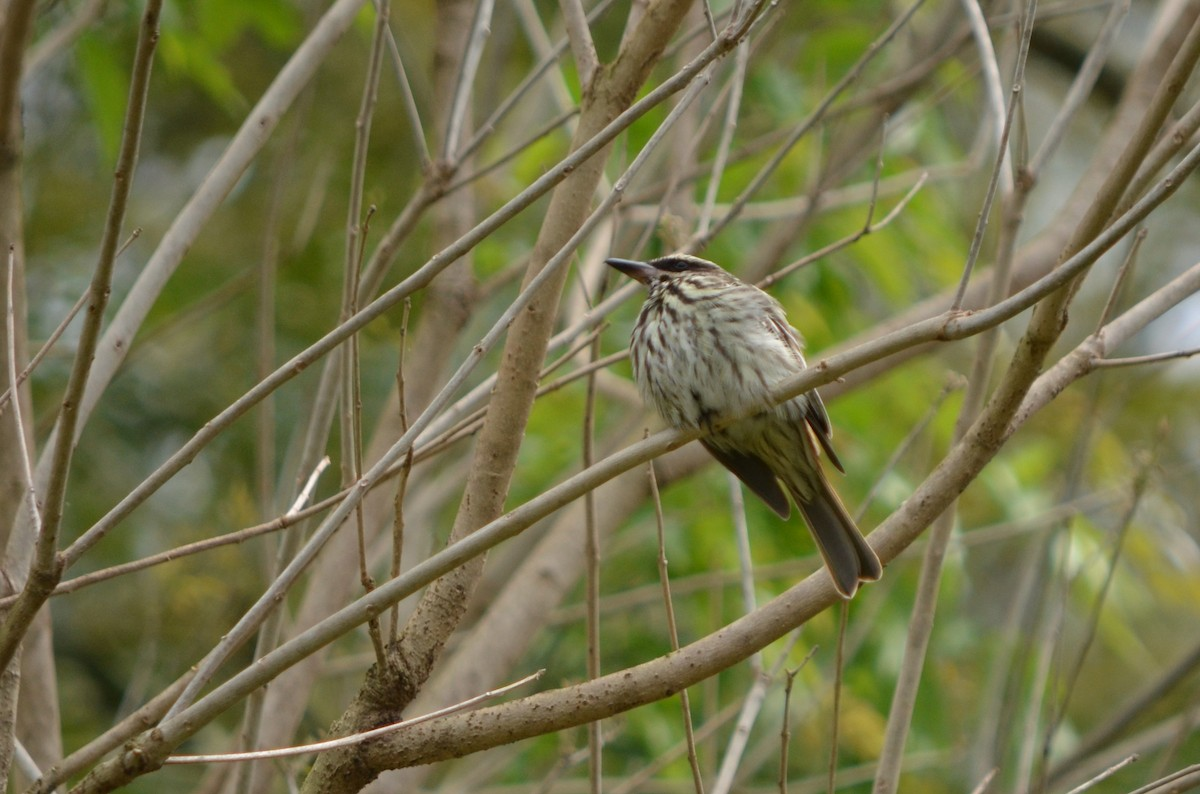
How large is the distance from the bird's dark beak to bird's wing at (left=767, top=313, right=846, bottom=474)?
40 centimetres

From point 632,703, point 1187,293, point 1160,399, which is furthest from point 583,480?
point 1160,399

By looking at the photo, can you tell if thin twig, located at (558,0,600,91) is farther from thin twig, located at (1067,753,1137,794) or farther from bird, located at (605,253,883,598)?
thin twig, located at (1067,753,1137,794)

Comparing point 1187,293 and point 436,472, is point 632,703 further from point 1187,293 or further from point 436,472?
point 436,472

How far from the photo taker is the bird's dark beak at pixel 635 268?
3.67m

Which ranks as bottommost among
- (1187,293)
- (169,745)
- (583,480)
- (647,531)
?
(169,745)

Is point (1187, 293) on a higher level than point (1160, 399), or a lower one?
lower

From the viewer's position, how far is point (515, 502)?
5.17 m

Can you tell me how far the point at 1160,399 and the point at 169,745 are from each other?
340 inches

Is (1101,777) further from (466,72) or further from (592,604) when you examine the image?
(466,72)

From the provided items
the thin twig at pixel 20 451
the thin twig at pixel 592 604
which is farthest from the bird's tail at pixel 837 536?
the thin twig at pixel 20 451

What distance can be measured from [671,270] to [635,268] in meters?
0.27

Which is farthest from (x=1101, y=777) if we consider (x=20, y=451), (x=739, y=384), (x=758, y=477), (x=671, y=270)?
(x=20, y=451)

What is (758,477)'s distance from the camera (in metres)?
4.01

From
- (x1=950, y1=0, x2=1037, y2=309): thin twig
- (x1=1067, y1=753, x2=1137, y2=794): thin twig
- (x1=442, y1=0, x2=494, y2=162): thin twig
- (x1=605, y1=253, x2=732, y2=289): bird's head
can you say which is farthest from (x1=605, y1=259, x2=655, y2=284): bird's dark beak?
(x1=1067, y1=753, x2=1137, y2=794): thin twig
